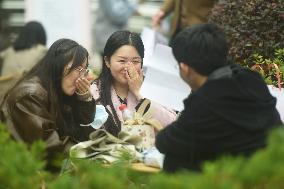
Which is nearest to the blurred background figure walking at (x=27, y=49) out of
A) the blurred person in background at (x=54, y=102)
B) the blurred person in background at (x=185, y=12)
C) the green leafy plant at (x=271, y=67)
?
the blurred person in background at (x=185, y=12)

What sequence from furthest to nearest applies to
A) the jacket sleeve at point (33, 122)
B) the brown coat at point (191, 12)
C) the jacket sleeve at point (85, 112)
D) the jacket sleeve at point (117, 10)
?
1. the jacket sleeve at point (117, 10)
2. the brown coat at point (191, 12)
3. the jacket sleeve at point (85, 112)
4. the jacket sleeve at point (33, 122)

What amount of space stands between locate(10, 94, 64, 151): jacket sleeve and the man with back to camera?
139cm

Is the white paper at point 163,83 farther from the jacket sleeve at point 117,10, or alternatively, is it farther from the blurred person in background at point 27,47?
the jacket sleeve at point 117,10

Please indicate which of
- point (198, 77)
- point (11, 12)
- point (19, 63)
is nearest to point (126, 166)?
point (198, 77)

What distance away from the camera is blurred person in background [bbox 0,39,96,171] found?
204 inches

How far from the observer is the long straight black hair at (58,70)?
531cm

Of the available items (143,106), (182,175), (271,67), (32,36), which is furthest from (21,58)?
(182,175)

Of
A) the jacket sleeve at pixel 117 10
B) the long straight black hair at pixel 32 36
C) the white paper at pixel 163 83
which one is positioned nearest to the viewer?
the white paper at pixel 163 83

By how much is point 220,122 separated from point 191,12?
15.3 feet

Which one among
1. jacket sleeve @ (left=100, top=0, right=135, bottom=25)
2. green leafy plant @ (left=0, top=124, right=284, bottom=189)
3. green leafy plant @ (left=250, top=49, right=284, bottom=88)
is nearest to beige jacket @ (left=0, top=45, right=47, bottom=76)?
jacket sleeve @ (left=100, top=0, right=135, bottom=25)

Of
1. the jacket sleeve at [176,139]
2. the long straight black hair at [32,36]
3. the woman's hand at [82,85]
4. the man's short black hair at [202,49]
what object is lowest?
the long straight black hair at [32,36]

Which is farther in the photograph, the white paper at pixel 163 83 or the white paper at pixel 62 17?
the white paper at pixel 62 17

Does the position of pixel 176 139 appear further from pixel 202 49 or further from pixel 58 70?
pixel 58 70

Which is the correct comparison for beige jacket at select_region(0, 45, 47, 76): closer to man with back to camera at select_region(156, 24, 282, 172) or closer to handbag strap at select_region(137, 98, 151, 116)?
handbag strap at select_region(137, 98, 151, 116)
